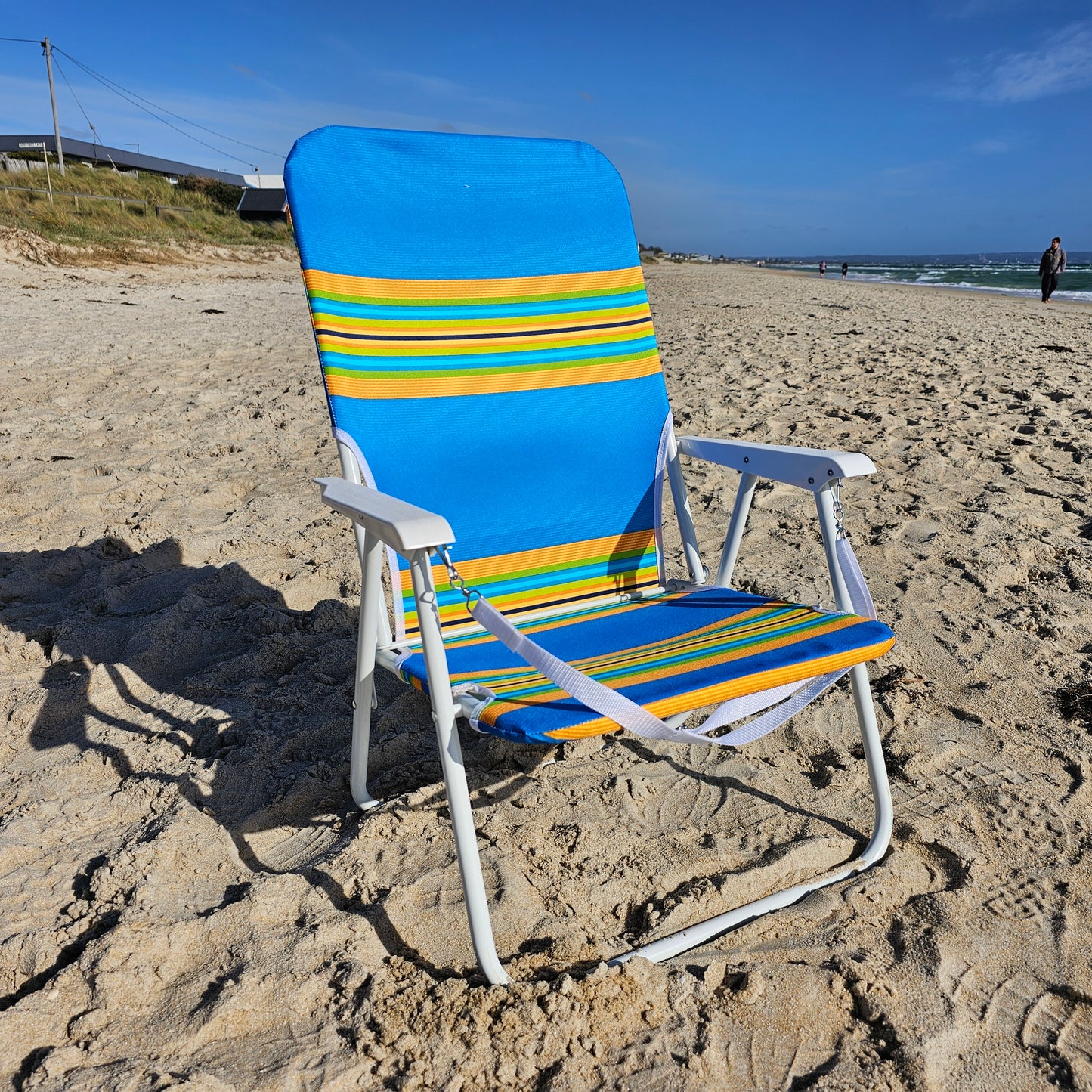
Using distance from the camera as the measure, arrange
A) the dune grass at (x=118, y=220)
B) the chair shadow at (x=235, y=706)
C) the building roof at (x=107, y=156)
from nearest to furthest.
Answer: the chair shadow at (x=235, y=706), the dune grass at (x=118, y=220), the building roof at (x=107, y=156)

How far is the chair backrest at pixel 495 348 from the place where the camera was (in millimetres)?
1919

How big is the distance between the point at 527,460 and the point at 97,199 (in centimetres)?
1892

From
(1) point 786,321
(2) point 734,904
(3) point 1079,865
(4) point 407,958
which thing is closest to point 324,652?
(4) point 407,958

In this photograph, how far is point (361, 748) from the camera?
71.4 inches

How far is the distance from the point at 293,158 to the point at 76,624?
152 centimetres

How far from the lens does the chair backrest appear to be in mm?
1919

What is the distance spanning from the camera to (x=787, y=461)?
5.94 ft

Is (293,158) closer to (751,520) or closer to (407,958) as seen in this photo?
(407,958)

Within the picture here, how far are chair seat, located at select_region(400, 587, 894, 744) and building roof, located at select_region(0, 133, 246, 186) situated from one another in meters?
41.4

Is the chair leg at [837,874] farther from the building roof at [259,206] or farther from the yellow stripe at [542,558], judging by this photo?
the building roof at [259,206]

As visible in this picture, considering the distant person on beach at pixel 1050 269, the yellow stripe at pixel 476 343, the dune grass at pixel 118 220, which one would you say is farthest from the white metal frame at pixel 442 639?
the distant person on beach at pixel 1050 269

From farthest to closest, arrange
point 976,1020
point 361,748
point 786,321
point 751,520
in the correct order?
point 786,321 < point 751,520 < point 361,748 < point 976,1020

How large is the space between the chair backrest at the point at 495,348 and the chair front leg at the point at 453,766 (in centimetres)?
54

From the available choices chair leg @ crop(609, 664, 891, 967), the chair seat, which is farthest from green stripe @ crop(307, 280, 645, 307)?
chair leg @ crop(609, 664, 891, 967)
